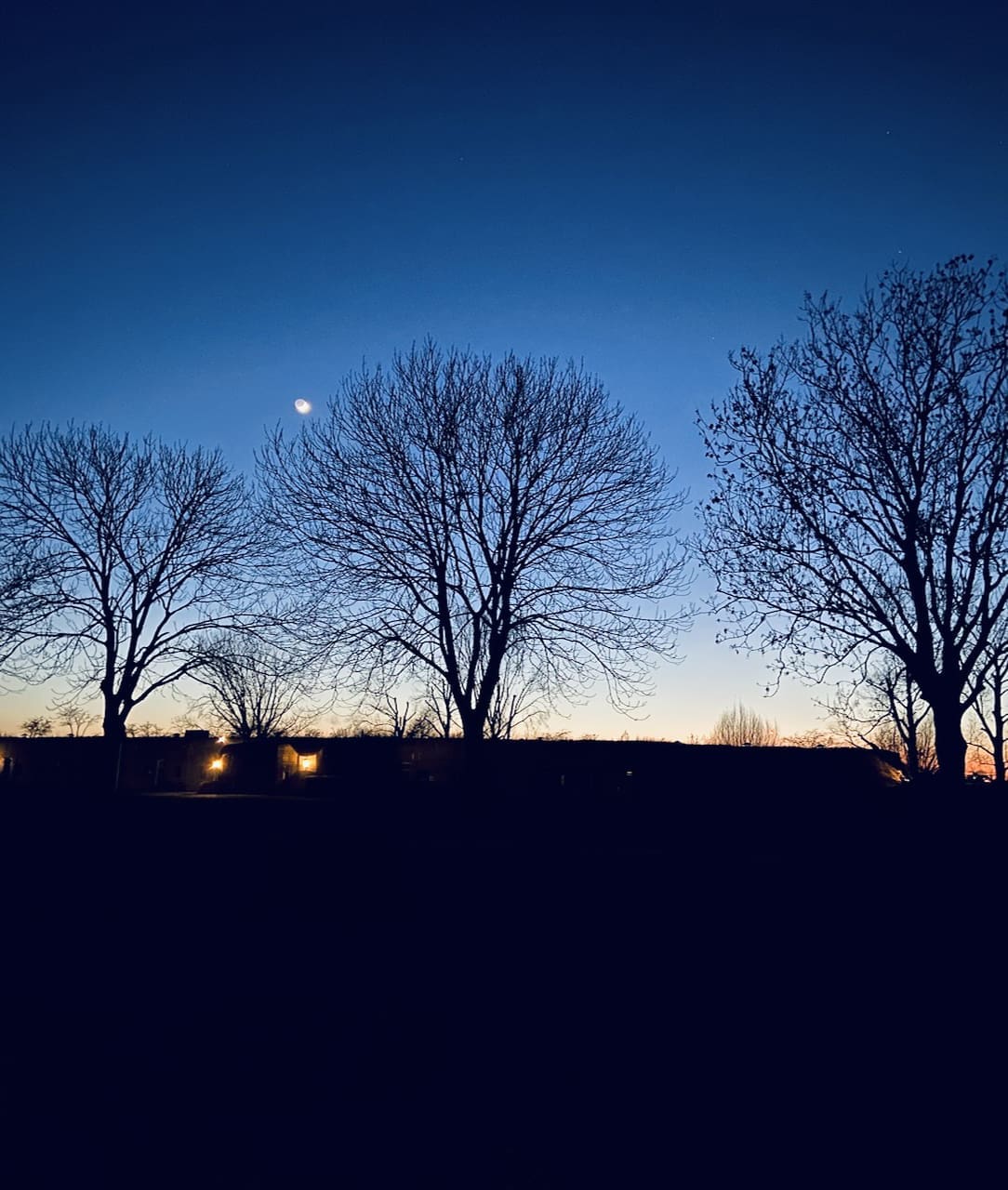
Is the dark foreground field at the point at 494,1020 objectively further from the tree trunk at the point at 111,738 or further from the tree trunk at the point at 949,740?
the tree trunk at the point at 111,738

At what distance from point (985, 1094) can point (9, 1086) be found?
4.93m

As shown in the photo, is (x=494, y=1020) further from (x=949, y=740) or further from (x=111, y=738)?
(x=111, y=738)

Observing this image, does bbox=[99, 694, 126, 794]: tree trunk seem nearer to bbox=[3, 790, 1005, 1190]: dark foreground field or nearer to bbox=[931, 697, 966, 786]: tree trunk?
bbox=[3, 790, 1005, 1190]: dark foreground field

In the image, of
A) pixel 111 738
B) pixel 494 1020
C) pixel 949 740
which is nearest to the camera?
pixel 494 1020

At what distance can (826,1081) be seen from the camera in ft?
11.2

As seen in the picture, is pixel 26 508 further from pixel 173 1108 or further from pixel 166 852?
pixel 173 1108

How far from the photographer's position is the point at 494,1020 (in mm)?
3986

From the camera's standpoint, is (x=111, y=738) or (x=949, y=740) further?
(x=111, y=738)

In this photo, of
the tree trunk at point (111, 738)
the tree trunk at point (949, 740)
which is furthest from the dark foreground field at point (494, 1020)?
the tree trunk at point (111, 738)

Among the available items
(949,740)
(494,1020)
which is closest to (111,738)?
(494,1020)

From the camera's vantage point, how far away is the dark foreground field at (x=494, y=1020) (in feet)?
9.04

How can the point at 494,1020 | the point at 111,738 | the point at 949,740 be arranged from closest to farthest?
the point at 494,1020, the point at 949,740, the point at 111,738

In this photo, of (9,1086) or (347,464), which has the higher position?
(347,464)

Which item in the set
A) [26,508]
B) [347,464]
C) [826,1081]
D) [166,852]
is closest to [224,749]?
[26,508]
